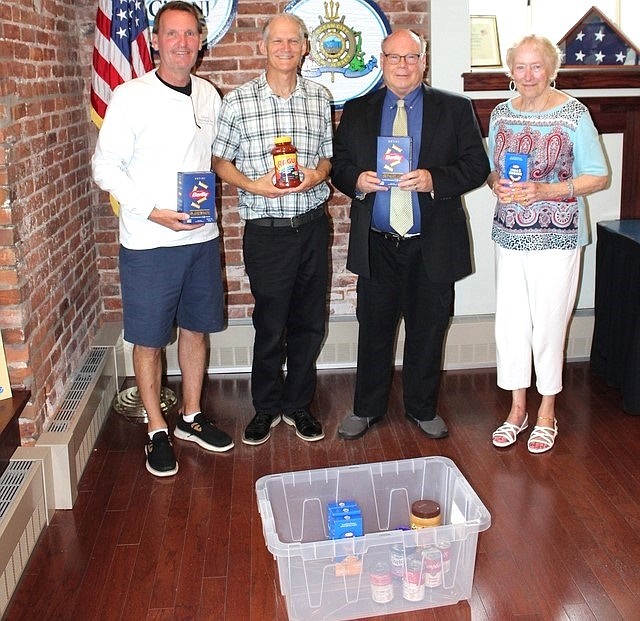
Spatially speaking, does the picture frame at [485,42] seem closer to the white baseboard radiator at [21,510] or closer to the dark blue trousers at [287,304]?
the dark blue trousers at [287,304]

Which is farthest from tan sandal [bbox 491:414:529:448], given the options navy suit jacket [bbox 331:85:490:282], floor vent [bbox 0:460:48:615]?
floor vent [bbox 0:460:48:615]

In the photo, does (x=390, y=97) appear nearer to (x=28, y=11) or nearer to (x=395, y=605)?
(x=28, y=11)

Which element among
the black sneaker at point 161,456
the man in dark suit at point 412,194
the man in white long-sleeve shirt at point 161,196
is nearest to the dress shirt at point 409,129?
A: the man in dark suit at point 412,194

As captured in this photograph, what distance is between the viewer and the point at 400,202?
339 cm

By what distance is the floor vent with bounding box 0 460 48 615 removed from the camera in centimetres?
259

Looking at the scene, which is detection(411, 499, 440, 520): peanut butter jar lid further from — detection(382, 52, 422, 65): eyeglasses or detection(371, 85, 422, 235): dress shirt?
detection(382, 52, 422, 65): eyeglasses

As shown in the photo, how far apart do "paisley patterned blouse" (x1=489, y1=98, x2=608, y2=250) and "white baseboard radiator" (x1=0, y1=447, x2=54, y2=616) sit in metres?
1.99

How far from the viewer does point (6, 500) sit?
270 centimetres

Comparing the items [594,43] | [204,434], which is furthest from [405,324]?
[594,43]

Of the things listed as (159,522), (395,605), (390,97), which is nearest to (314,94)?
(390,97)

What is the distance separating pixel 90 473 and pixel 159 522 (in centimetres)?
53

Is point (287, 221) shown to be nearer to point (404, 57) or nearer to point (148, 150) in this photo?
point (148, 150)

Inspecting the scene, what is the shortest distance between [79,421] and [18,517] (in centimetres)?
68

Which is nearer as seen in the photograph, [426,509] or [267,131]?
[426,509]
